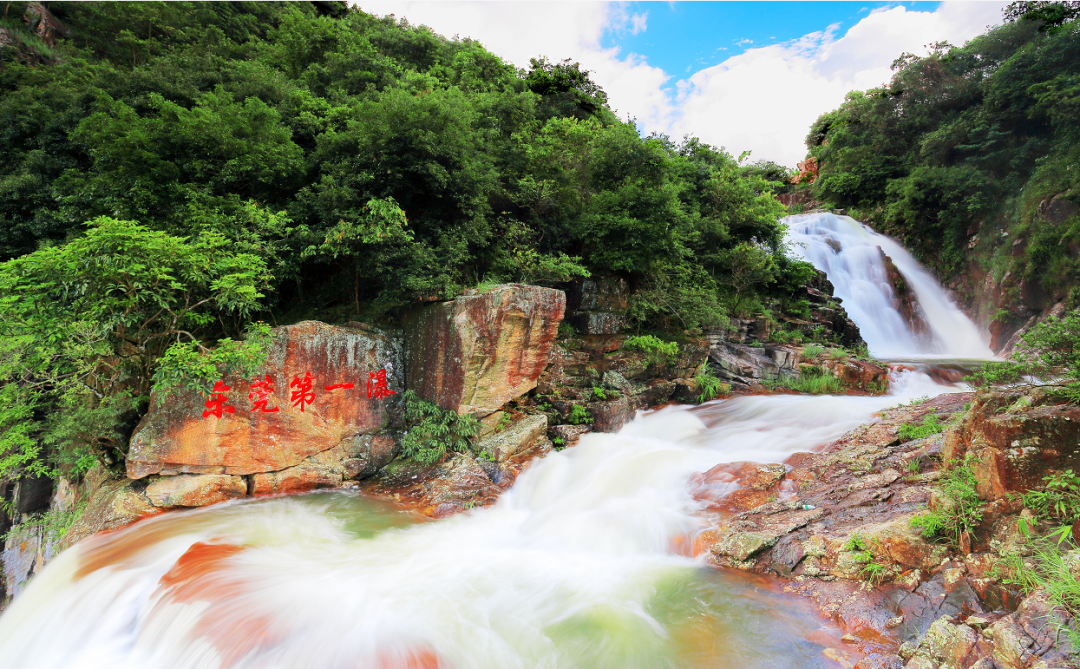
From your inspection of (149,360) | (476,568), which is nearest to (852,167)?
(476,568)

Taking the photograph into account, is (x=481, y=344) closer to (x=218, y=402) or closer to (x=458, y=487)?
(x=458, y=487)

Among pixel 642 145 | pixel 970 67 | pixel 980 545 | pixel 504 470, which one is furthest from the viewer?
pixel 970 67

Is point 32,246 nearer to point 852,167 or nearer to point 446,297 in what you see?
point 446,297

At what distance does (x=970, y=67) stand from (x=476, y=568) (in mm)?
26899

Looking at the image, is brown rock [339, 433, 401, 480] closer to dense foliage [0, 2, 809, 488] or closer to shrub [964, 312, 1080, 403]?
dense foliage [0, 2, 809, 488]

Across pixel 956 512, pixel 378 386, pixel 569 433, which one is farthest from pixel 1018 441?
pixel 378 386

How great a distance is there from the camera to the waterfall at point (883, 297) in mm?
14492

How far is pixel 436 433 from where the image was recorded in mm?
7094

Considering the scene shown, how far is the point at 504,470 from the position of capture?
7066mm

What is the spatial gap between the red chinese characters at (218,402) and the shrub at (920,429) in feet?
31.5

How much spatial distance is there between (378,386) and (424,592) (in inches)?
152

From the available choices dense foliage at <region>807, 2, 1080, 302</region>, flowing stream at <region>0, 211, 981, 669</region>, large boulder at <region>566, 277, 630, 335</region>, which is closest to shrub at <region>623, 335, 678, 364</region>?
large boulder at <region>566, 277, 630, 335</region>

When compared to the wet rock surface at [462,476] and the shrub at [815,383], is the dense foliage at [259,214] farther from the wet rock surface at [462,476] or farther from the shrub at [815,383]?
the wet rock surface at [462,476]

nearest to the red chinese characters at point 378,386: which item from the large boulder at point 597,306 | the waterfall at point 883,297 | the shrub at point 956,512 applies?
the large boulder at point 597,306
